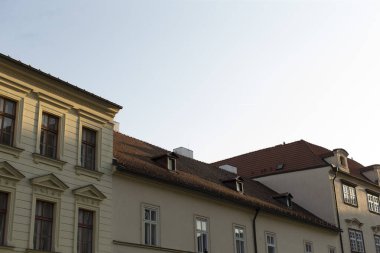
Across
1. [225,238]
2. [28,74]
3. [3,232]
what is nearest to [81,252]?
[3,232]

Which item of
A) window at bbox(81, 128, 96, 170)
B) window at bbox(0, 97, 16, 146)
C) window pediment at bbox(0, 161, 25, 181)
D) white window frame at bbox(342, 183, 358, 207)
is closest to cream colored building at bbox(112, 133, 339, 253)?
window at bbox(81, 128, 96, 170)

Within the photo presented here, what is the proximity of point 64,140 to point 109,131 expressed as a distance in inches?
102

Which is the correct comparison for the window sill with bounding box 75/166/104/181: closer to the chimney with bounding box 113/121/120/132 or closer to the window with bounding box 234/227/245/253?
the chimney with bounding box 113/121/120/132

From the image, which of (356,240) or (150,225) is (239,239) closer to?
(150,225)

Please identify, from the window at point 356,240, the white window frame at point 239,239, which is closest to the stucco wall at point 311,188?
Answer: the window at point 356,240

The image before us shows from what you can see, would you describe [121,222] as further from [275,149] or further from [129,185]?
[275,149]

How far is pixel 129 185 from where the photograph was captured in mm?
22547

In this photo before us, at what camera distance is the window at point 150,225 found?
22.7 meters

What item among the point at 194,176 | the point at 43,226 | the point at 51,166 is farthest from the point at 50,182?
the point at 194,176

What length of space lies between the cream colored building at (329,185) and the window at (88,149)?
802 inches

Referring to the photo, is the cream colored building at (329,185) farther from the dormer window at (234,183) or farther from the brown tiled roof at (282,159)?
the dormer window at (234,183)

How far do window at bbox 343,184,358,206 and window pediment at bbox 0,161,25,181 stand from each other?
25.9 metres

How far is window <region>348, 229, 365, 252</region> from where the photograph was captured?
37.2 m

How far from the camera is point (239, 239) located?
27.8m
